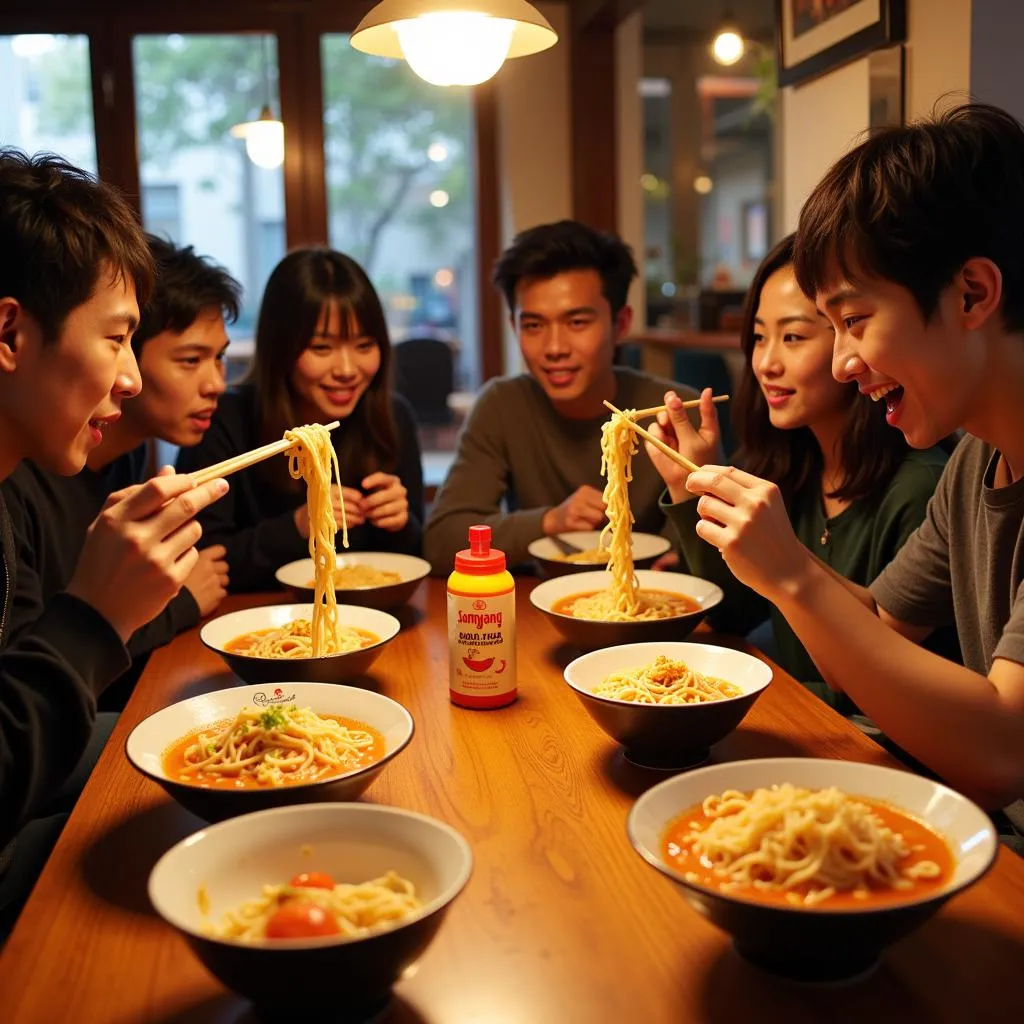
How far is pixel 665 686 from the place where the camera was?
1551 millimetres

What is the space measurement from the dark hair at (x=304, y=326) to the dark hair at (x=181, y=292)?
180 millimetres

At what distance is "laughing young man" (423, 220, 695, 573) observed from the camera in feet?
9.66

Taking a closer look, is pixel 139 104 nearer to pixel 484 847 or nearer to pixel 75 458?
pixel 75 458

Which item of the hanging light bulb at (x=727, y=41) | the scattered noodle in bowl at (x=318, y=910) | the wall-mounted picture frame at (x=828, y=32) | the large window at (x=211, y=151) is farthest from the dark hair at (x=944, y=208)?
the hanging light bulb at (x=727, y=41)

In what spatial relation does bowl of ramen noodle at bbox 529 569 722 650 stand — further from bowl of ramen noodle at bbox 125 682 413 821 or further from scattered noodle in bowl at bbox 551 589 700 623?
bowl of ramen noodle at bbox 125 682 413 821

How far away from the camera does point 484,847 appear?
1269 millimetres

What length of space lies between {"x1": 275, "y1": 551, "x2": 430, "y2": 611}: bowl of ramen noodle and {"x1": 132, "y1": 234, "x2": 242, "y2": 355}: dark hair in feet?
2.11

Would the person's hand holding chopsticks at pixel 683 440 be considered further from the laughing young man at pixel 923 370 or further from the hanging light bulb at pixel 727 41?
the hanging light bulb at pixel 727 41

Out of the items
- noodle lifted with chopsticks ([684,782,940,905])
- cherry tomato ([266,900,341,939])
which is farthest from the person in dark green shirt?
cherry tomato ([266,900,341,939])

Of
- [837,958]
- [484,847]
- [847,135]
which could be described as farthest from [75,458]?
[847,135]

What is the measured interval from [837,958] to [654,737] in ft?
1.58

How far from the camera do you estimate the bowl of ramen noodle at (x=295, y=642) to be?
1.70m

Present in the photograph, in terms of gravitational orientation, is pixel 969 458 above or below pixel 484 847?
above

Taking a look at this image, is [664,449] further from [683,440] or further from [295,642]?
[295,642]
